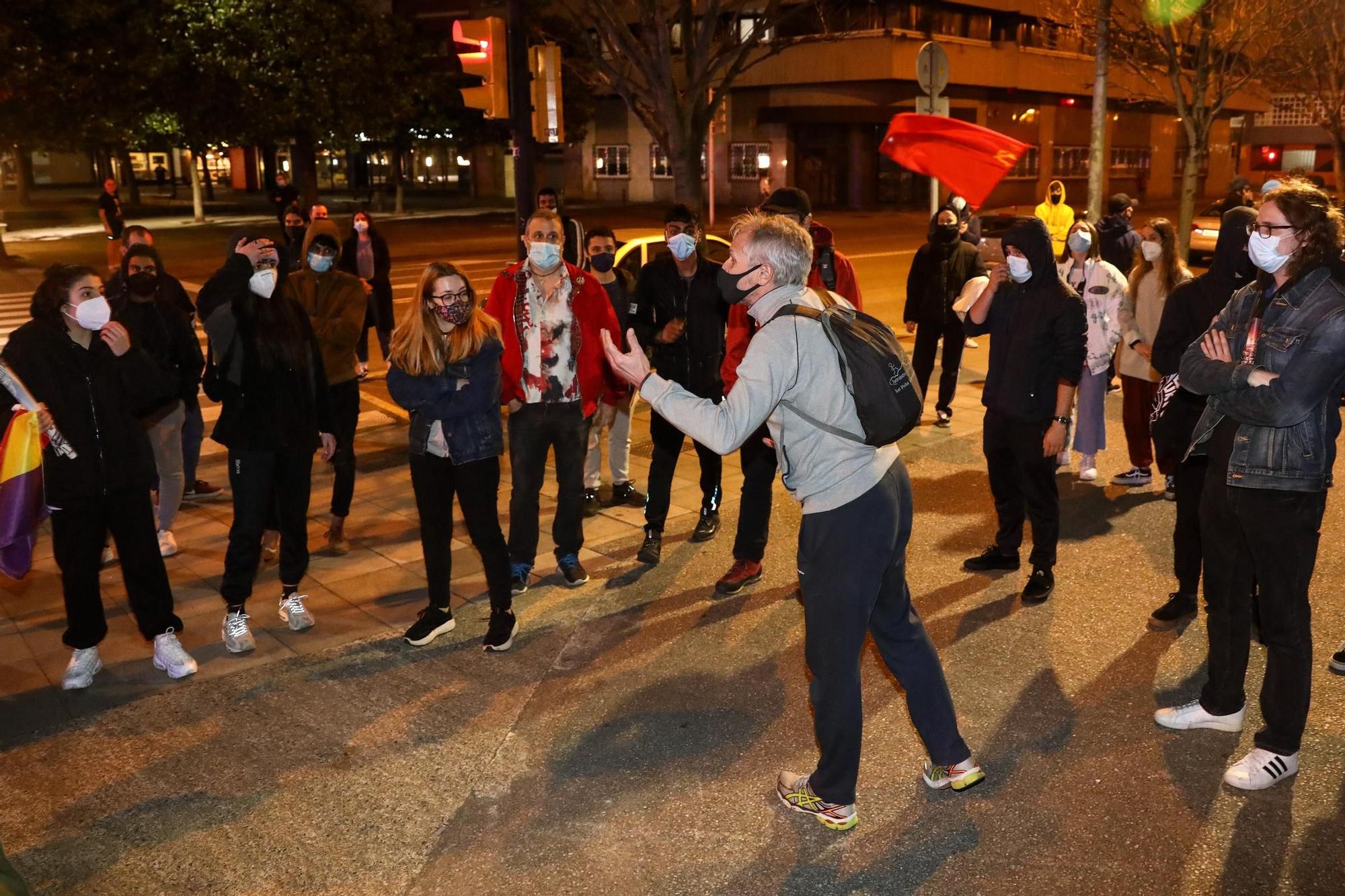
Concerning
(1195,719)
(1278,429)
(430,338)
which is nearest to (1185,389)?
(1278,429)

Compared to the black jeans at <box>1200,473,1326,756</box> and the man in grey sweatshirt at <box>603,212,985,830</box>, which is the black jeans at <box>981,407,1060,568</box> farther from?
the man in grey sweatshirt at <box>603,212,985,830</box>

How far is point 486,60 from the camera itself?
912 centimetres

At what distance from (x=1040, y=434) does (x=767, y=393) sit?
2.97 m

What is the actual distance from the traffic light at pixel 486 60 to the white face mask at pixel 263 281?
3.77 m

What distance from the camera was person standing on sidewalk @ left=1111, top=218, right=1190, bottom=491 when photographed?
776cm

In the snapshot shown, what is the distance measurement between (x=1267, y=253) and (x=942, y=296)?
5963mm

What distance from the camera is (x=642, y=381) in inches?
155

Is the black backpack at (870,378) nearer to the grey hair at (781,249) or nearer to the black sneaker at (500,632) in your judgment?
the grey hair at (781,249)

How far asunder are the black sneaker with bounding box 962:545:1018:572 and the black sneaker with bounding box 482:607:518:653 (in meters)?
2.66

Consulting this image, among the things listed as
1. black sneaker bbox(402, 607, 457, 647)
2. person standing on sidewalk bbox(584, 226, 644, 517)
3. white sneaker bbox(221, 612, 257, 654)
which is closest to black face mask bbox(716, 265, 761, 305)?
black sneaker bbox(402, 607, 457, 647)

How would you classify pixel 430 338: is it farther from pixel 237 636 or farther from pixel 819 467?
pixel 819 467

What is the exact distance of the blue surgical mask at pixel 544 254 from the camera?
637cm

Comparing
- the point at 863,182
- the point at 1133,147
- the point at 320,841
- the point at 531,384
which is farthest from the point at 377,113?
the point at 1133,147

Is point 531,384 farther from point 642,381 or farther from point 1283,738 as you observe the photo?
point 1283,738
